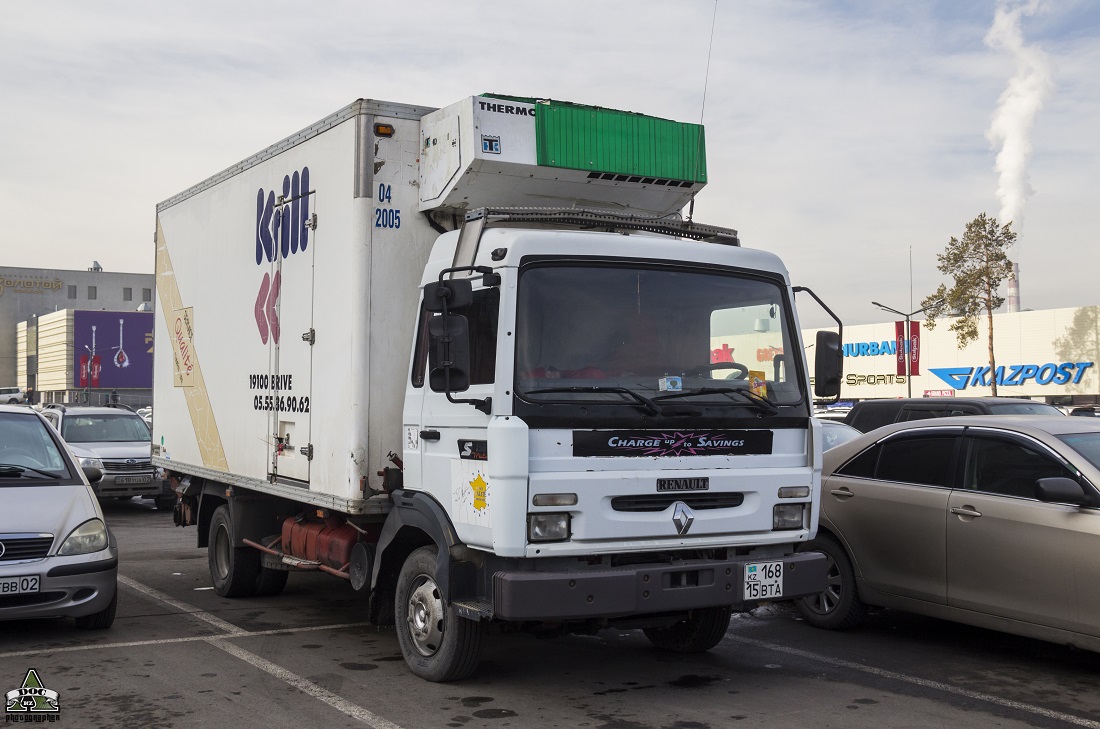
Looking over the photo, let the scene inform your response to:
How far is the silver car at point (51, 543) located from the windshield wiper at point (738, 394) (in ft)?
14.2

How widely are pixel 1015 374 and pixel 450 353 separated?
51.8 meters

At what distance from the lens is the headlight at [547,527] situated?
580 centimetres

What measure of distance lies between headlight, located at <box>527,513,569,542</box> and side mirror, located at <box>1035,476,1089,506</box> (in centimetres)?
300

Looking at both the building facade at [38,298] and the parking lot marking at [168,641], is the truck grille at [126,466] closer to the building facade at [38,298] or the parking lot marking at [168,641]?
the parking lot marking at [168,641]

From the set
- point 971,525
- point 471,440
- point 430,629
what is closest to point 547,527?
point 471,440

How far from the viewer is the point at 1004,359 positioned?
53062mm

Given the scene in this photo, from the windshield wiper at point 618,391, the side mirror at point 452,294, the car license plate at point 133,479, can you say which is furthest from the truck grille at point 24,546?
Answer: the car license plate at point 133,479

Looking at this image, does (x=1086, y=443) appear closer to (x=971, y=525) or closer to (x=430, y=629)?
(x=971, y=525)

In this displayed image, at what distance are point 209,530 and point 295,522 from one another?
215cm

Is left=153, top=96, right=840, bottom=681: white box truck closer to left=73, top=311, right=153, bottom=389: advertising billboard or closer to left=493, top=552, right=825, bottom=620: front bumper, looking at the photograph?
left=493, top=552, right=825, bottom=620: front bumper

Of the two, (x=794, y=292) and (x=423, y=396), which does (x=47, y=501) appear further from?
(x=794, y=292)

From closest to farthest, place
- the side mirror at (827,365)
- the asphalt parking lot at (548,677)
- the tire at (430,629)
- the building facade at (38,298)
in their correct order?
the asphalt parking lot at (548,677) → the tire at (430,629) → the side mirror at (827,365) → the building facade at (38,298)

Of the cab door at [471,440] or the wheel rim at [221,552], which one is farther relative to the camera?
the wheel rim at [221,552]

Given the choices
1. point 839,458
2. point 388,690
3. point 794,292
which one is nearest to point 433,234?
point 794,292
